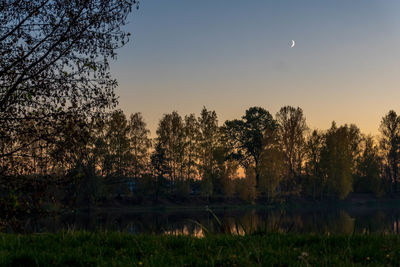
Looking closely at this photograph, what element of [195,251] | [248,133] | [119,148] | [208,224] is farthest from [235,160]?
[195,251]

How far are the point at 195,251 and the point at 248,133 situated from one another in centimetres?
7107

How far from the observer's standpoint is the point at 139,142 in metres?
63.0

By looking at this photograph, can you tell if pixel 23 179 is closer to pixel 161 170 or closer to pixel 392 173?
pixel 161 170

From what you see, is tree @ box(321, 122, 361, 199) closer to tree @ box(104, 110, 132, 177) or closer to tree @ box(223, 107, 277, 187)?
tree @ box(223, 107, 277, 187)

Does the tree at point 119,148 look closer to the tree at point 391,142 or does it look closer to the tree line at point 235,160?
the tree line at point 235,160

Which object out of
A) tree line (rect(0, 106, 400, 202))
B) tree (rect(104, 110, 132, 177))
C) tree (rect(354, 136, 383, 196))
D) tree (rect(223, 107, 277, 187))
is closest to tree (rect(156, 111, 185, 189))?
tree line (rect(0, 106, 400, 202))

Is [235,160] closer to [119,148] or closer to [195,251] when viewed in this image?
[119,148]

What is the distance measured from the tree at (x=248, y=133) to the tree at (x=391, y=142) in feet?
76.8

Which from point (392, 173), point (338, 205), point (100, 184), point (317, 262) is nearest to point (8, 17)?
point (317, 262)

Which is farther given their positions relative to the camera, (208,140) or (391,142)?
(391,142)

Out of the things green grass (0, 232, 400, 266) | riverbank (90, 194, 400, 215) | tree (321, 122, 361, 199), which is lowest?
riverbank (90, 194, 400, 215)

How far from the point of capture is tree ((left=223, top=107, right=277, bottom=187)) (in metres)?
75.7

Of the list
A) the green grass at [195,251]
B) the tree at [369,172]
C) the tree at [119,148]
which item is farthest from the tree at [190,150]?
the green grass at [195,251]

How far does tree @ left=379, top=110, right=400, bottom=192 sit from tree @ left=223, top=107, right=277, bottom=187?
23.4m
